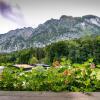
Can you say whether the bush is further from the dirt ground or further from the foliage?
the dirt ground

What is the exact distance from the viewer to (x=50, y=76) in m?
5.24

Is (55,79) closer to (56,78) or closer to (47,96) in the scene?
(56,78)

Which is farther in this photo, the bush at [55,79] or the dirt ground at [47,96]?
the bush at [55,79]

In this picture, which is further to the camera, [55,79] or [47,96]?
[55,79]

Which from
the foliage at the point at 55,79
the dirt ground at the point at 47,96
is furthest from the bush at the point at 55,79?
the dirt ground at the point at 47,96

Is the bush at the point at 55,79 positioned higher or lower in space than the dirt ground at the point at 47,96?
higher

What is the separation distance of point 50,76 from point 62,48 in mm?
108474

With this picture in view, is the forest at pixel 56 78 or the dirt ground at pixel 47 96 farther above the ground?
the forest at pixel 56 78

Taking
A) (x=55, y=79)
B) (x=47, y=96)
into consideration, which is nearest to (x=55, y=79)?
(x=55, y=79)

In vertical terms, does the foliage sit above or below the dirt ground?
above

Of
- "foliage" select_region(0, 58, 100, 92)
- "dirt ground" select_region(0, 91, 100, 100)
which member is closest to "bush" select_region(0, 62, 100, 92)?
"foliage" select_region(0, 58, 100, 92)

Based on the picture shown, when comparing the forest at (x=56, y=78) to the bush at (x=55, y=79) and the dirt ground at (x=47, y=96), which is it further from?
the dirt ground at (x=47, y=96)

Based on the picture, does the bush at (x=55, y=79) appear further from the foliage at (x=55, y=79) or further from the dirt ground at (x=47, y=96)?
the dirt ground at (x=47, y=96)

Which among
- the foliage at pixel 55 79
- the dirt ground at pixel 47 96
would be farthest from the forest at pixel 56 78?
the dirt ground at pixel 47 96
